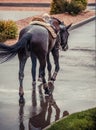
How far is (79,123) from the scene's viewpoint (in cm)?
727

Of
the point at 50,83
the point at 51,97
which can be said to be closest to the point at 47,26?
the point at 51,97

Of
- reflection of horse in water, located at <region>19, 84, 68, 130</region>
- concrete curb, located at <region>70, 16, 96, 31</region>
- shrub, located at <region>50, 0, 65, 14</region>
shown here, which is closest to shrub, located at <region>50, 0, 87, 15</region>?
shrub, located at <region>50, 0, 65, 14</region>

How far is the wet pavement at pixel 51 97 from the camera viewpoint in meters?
9.27

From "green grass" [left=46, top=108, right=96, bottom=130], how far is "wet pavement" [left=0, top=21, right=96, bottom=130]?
1289 millimetres

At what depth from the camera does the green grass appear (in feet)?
23.6

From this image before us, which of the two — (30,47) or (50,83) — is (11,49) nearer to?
(30,47)

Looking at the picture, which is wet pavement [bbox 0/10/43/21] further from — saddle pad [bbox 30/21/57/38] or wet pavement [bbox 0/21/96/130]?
saddle pad [bbox 30/21/57/38]

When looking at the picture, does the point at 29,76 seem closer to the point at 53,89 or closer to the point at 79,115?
the point at 53,89

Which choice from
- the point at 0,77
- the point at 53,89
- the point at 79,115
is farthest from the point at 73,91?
the point at 79,115

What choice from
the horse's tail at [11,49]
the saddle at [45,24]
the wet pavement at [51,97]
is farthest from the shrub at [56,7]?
the horse's tail at [11,49]

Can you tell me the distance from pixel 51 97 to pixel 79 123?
3.62 m

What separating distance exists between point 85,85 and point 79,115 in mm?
4283

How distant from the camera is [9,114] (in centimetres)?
958

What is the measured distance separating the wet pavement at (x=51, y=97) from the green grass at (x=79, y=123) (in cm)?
129
